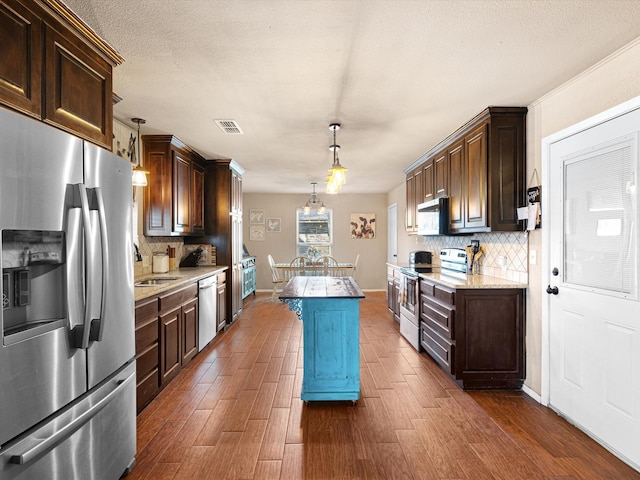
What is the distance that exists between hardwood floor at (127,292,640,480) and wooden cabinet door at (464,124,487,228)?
4.94 ft

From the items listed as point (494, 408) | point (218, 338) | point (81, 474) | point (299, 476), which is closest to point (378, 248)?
point (218, 338)

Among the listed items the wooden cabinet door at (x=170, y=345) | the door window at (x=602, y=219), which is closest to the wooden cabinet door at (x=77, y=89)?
the wooden cabinet door at (x=170, y=345)

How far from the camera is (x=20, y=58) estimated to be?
1.45m

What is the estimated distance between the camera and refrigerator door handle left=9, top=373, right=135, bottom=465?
128 cm

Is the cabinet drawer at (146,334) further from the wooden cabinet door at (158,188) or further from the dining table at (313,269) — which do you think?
the dining table at (313,269)

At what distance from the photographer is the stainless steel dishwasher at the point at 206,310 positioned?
395cm

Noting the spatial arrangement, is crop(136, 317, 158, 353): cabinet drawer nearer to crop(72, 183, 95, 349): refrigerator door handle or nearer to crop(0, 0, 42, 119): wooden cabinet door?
crop(72, 183, 95, 349): refrigerator door handle

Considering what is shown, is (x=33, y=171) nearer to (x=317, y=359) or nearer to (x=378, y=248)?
(x=317, y=359)

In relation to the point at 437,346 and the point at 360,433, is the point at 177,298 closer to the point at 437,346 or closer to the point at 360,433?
the point at 360,433

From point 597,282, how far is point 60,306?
298 centimetres

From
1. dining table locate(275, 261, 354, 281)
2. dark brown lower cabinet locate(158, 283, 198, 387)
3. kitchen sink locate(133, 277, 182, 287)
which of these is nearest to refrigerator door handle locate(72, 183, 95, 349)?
dark brown lower cabinet locate(158, 283, 198, 387)

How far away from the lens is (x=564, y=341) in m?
2.57

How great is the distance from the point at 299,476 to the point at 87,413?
1104 millimetres

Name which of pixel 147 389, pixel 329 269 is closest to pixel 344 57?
pixel 147 389
